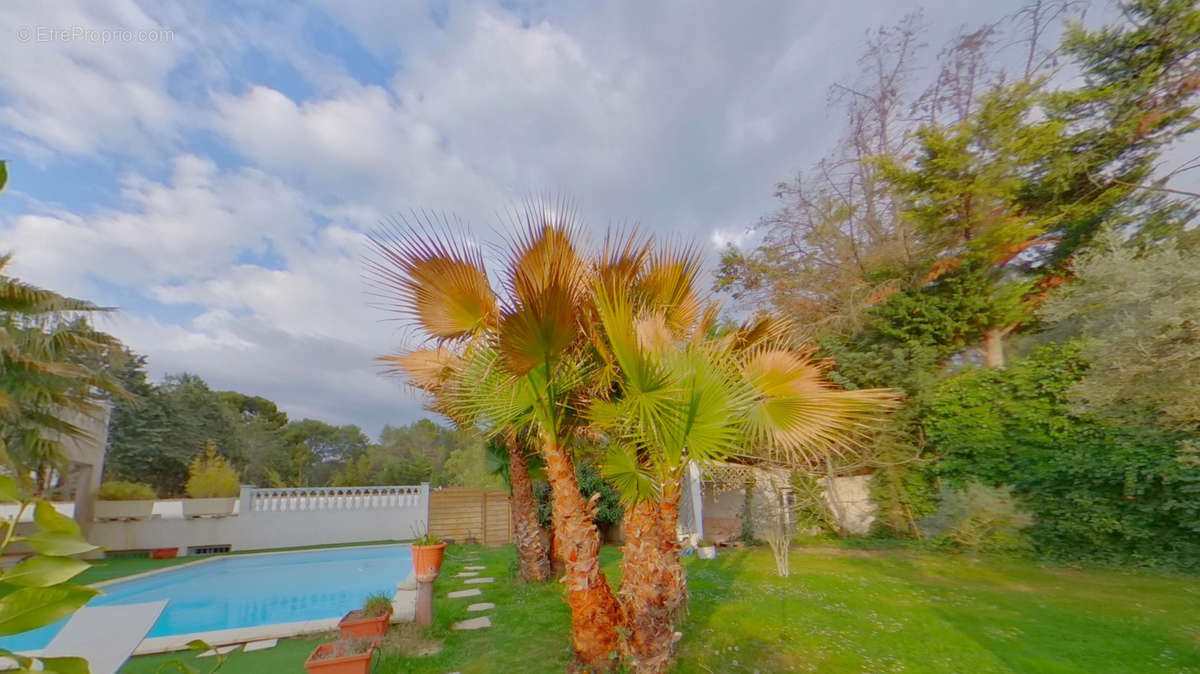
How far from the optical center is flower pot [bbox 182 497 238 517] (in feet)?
45.1

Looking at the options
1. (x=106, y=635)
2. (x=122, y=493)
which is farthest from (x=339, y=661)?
(x=122, y=493)

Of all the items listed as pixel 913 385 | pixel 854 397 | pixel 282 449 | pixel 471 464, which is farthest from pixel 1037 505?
pixel 282 449

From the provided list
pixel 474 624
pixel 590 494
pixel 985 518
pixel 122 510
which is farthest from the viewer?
pixel 122 510

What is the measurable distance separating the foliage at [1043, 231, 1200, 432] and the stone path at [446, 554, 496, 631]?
941 cm

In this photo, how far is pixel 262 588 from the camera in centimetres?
1121

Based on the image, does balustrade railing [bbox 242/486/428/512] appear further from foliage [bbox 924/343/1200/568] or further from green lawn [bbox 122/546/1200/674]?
foliage [bbox 924/343/1200/568]

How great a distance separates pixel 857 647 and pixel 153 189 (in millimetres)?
9235

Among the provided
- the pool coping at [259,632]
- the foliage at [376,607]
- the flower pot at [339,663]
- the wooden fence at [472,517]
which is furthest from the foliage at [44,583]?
the wooden fence at [472,517]

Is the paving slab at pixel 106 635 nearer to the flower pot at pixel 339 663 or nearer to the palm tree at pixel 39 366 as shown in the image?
the flower pot at pixel 339 663

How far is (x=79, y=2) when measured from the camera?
230cm

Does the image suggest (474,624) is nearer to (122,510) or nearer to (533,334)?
(533,334)

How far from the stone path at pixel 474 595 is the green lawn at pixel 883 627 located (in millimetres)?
147

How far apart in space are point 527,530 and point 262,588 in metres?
7.26

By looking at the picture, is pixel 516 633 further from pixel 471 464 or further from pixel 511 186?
pixel 471 464
